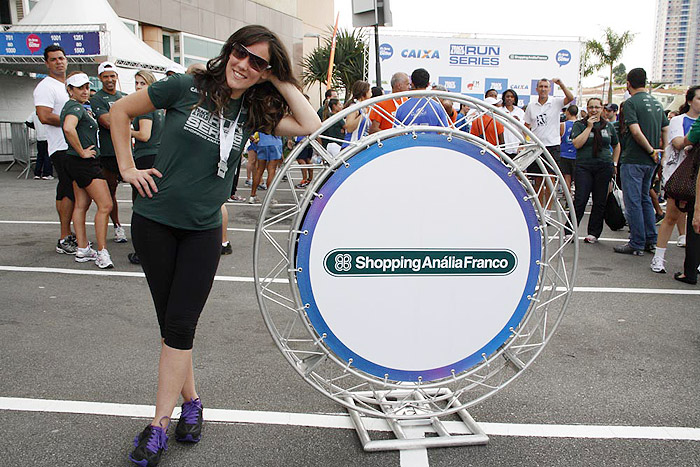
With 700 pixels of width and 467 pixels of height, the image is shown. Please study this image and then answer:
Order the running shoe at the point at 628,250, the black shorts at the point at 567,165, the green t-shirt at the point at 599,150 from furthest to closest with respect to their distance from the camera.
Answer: the black shorts at the point at 567,165
the green t-shirt at the point at 599,150
the running shoe at the point at 628,250

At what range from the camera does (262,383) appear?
368cm

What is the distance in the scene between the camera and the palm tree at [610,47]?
5262cm

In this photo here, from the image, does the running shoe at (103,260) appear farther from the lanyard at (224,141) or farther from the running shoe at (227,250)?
the lanyard at (224,141)

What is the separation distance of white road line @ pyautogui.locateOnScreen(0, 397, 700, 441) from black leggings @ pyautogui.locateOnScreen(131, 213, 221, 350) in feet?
2.11

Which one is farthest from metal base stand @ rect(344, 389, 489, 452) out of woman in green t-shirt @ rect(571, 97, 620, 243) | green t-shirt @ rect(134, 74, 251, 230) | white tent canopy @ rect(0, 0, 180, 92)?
white tent canopy @ rect(0, 0, 180, 92)

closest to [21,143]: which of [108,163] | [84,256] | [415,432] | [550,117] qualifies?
[108,163]

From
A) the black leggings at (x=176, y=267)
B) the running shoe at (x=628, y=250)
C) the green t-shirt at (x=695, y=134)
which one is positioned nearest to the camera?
the black leggings at (x=176, y=267)

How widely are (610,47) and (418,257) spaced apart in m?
57.9

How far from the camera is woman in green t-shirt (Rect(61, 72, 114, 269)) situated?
6008 mm

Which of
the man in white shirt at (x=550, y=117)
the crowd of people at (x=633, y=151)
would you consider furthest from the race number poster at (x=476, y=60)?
the crowd of people at (x=633, y=151)

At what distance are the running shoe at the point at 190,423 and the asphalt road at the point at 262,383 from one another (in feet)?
0.16

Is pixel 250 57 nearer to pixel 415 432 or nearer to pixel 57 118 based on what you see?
pixel 415 432

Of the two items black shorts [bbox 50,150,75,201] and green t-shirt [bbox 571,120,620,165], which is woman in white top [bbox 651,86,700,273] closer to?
green t-shirt [bbox 571,120,620,165]

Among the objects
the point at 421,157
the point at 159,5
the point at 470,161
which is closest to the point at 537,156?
the point at 470,161
